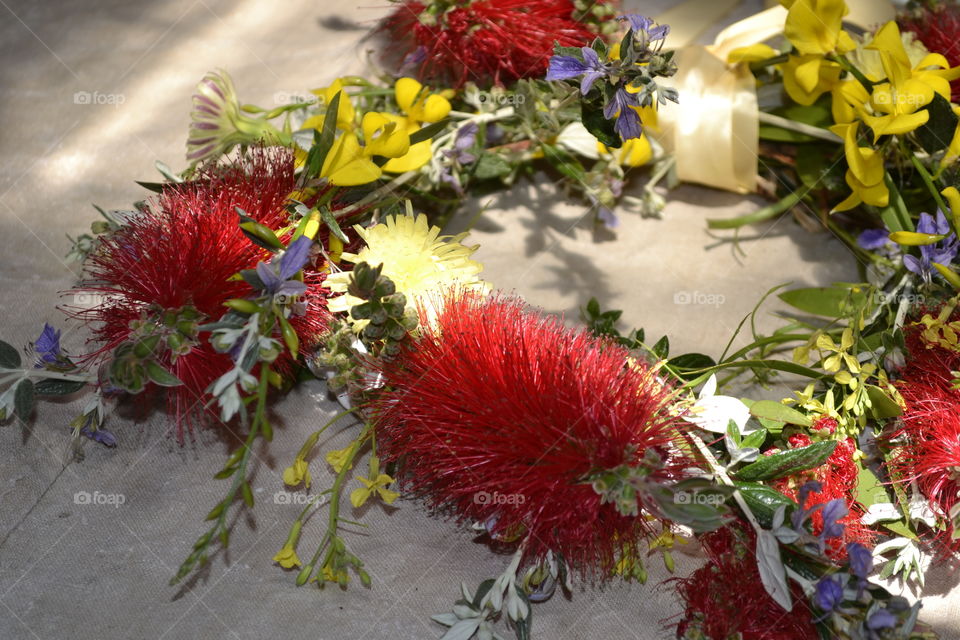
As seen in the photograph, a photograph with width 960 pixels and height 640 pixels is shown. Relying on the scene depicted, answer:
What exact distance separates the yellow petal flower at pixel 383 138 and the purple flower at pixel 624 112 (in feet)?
0.50

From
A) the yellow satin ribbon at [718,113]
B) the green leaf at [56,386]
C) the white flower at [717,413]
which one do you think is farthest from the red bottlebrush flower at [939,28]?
the green leaf at [56,386]

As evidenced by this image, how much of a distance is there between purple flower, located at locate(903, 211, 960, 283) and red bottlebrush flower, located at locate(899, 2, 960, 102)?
16 centimetres

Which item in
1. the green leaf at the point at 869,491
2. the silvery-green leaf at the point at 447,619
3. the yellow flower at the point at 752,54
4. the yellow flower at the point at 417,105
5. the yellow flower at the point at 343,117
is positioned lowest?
the green leaf at the point at 869,491

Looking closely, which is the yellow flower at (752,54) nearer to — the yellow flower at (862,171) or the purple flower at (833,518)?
the yellow flower at (862,171)

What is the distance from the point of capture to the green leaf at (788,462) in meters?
0.57

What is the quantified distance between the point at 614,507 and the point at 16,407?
0.43 meters

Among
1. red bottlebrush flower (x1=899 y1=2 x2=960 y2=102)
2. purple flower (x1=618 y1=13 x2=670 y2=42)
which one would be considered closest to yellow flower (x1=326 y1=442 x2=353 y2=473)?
purple flower (x1=618 y1=13 x2=670 y2=42)

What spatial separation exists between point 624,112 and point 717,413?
217mm

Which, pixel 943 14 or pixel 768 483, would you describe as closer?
pixel 768 483

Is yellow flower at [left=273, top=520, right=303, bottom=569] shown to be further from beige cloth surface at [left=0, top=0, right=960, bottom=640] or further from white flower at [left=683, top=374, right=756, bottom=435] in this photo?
white flower at [left=683, top=374, right=756, bottom=435]

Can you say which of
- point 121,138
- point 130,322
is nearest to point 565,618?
point 130,322

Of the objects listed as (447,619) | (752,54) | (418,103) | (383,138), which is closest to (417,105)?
(418,103)

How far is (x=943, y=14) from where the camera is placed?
Result: 79 cm

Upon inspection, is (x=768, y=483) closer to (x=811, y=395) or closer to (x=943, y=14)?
(x=811, y=395)
